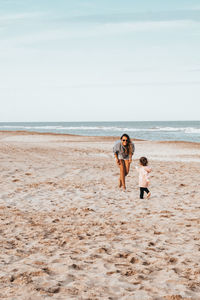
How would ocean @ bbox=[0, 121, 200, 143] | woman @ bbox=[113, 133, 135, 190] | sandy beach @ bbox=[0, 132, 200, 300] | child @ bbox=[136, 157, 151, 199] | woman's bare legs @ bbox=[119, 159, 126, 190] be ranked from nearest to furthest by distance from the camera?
sandy beach @ bbox=[0, 132, 200, 300] < child @ bbox=[136, 157, 151, 199] < woman @ bbox=[113, 133, 135, 190] < woman's bare legs @ bbox=[119, 159, 126, 190] < ocean @ bbox=[0, 121, 200, 143]

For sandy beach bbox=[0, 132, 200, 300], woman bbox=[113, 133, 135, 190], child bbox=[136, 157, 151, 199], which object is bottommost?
sandy beach bbox=[0, 132, 200, 300]

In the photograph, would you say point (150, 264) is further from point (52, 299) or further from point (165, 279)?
point (52, 299)

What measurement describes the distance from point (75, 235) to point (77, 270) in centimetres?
155

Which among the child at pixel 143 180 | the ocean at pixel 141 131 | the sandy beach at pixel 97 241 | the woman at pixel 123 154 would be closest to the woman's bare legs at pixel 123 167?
the woman at pixel 123 154

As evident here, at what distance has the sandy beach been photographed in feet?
13.5

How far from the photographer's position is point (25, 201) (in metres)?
8.88

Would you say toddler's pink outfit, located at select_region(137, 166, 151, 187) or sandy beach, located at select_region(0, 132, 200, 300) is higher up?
toddler's pink outfit, located at select_region(137, 166, 151, 187)

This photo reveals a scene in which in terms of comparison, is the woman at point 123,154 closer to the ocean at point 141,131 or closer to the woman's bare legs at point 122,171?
the woman's bare legs at point 122,171

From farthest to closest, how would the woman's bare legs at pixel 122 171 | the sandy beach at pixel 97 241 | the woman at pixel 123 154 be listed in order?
the woman's bare legs at pixel 122 171 → the woman at pixel 123 154 → the sandy beach at pixel 97 241

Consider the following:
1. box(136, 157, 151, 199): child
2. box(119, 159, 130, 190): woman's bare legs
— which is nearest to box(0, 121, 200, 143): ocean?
box(119, 159, 130, 190): woman's bare legs

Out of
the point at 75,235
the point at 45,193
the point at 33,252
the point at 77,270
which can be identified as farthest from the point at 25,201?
the point at 77,270

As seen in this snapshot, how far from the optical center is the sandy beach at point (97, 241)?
413cm

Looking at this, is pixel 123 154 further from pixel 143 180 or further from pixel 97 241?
pixel 97 241

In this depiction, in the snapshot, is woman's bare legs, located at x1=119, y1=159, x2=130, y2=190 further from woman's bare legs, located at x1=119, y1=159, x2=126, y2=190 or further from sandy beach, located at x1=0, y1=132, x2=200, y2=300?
sandy beach, located at x1=0, y1=132, x2=200, y2=300
